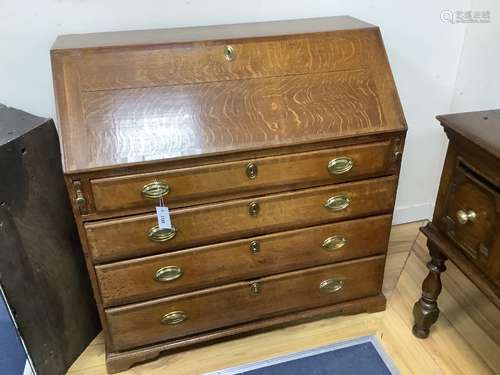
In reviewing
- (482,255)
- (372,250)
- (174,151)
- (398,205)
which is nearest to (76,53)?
(174,151)

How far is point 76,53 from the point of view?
1.25 m

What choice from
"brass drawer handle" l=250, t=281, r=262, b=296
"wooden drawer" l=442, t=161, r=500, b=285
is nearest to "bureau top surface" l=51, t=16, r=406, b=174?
"wooden drawer" l=442, t=161, r=500, b=285

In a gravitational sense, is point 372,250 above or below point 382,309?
above

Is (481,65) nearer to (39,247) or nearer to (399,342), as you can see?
(399,342)

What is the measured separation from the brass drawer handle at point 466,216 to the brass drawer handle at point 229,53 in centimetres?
80

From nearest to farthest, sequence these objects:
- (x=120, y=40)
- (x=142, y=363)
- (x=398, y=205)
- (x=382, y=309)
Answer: (x=120, y=40) < (x=142, y=363) < (x=382, y=309) < (x=398, y=205)

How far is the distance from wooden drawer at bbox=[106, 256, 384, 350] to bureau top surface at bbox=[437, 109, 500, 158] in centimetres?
58

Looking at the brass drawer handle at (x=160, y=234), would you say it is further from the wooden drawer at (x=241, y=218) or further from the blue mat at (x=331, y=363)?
the blue mat at (x=331, y=363)

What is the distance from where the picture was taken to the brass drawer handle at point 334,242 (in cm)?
154

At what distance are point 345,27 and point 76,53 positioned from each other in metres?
0.83

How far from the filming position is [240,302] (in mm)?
1573

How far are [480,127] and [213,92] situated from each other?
75 centimetres

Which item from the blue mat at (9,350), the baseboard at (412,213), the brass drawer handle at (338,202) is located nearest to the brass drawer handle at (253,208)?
the brass drawer handle at (338,202)

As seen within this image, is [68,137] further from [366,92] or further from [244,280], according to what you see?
[366,92]
